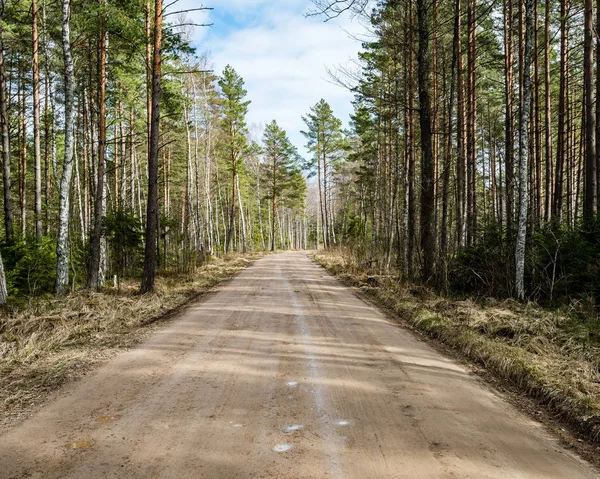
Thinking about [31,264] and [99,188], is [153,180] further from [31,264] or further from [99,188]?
[31,264]

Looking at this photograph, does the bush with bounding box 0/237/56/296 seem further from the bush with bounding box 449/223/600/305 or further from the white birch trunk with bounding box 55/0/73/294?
the bush with bounding box 449/223/600/305

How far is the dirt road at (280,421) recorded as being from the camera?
8.76ft

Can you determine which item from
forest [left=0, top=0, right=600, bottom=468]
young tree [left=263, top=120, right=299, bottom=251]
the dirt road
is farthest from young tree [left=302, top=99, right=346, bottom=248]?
the dirt road

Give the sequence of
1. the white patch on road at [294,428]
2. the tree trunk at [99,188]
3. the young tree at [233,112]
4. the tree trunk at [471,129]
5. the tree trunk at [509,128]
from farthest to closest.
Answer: the young tree at [233,112], the tree trunk at [471,129], the tree trunk at [99,188], the tree trunk at [509,128], the white patch on road at [294,428]

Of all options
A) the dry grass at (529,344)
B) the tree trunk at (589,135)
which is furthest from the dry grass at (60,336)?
the tree trunk at (589,135)

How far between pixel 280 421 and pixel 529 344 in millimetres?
4248

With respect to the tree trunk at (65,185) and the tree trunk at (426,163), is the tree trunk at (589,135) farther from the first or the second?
the tree trunk at (65,185)

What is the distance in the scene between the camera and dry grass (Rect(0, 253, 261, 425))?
4.11 metres

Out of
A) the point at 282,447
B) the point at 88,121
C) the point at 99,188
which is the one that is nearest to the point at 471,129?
the point at 99,188

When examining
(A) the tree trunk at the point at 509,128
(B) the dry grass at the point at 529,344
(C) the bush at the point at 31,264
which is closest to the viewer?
(B) the dry grass at the point at 529,344

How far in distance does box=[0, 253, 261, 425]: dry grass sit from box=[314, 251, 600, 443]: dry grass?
5.17 m

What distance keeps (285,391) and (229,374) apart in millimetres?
830

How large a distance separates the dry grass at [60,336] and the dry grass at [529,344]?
17.0 feet

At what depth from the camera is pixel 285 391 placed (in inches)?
155
